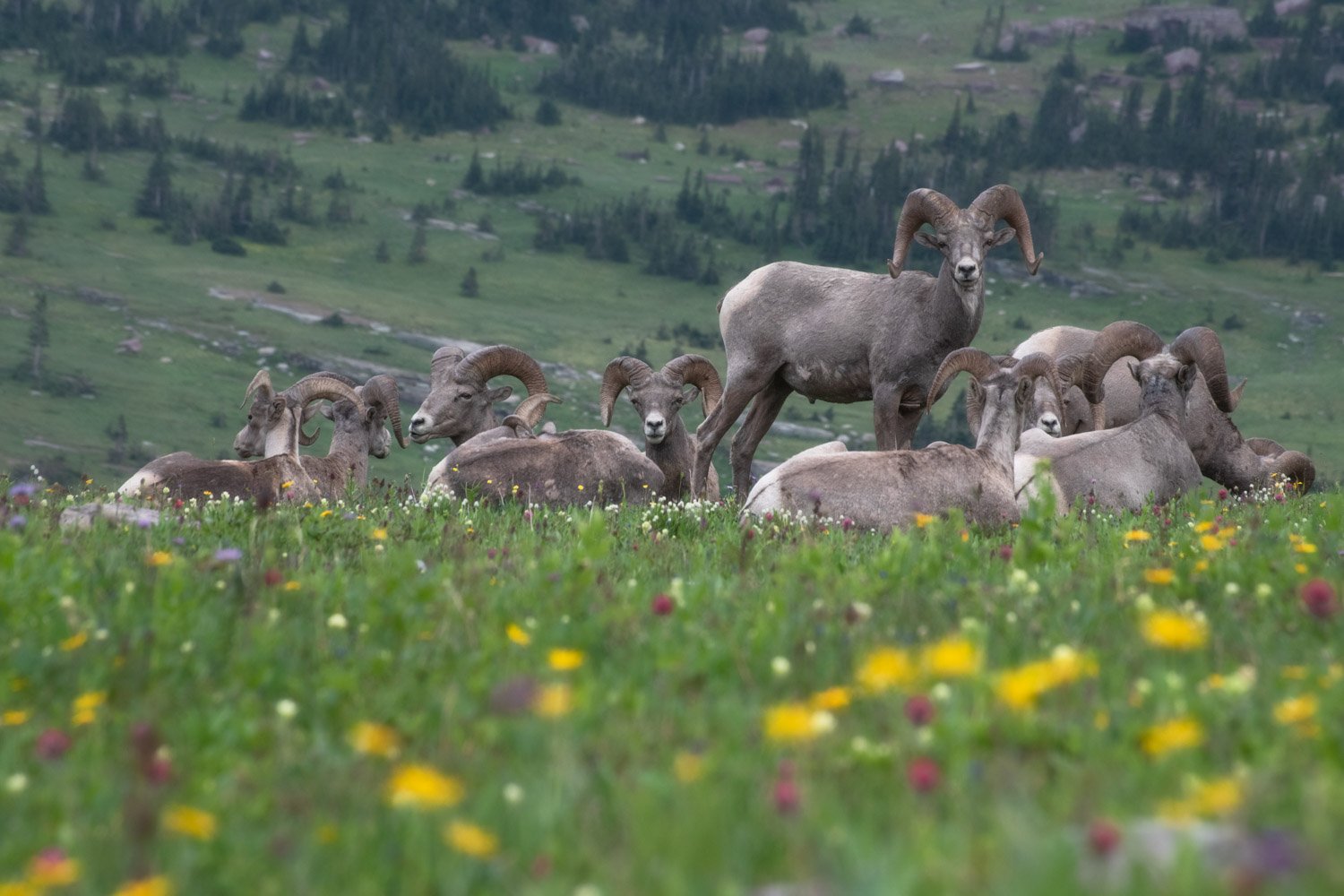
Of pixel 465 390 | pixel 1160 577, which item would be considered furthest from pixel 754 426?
pixel 1160 577

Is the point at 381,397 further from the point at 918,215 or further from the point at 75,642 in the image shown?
the point at 75,642

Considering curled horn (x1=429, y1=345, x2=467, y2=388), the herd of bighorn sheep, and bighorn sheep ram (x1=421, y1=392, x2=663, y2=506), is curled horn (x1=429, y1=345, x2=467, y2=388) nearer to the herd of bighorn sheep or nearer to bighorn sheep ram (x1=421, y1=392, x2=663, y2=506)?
the herd of bighorn sheep

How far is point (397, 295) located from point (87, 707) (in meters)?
135

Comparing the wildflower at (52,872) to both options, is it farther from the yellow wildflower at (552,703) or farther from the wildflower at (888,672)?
the wildflower at (888,672)

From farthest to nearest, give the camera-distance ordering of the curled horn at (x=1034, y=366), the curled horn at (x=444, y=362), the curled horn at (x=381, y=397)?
1. the curled horn at (x=444, y=362)
2. the curled horn at (x=381, y=397)
3. the curled horn at (x=1034, y=366)

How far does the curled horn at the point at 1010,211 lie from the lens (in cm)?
1738

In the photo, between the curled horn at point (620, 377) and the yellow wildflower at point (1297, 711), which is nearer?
the yellow wildflower at point (1297, 711)

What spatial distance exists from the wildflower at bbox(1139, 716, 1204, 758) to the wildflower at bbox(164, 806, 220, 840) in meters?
2.08

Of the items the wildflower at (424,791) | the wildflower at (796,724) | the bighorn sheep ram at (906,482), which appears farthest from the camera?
the bighorn sheep ram at (906,482)

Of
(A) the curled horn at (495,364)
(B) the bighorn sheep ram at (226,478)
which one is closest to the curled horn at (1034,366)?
(B) the bighorn sheep ram at (226,478)

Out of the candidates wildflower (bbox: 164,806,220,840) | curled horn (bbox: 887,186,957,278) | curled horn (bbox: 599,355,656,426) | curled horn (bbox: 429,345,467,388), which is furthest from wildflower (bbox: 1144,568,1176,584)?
curled horn (bbox: 429,345,467,388)

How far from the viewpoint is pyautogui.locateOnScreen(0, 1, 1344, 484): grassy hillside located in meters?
102

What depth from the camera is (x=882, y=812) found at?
347cm

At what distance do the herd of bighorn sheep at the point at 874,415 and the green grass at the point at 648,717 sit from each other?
560 centimetres
